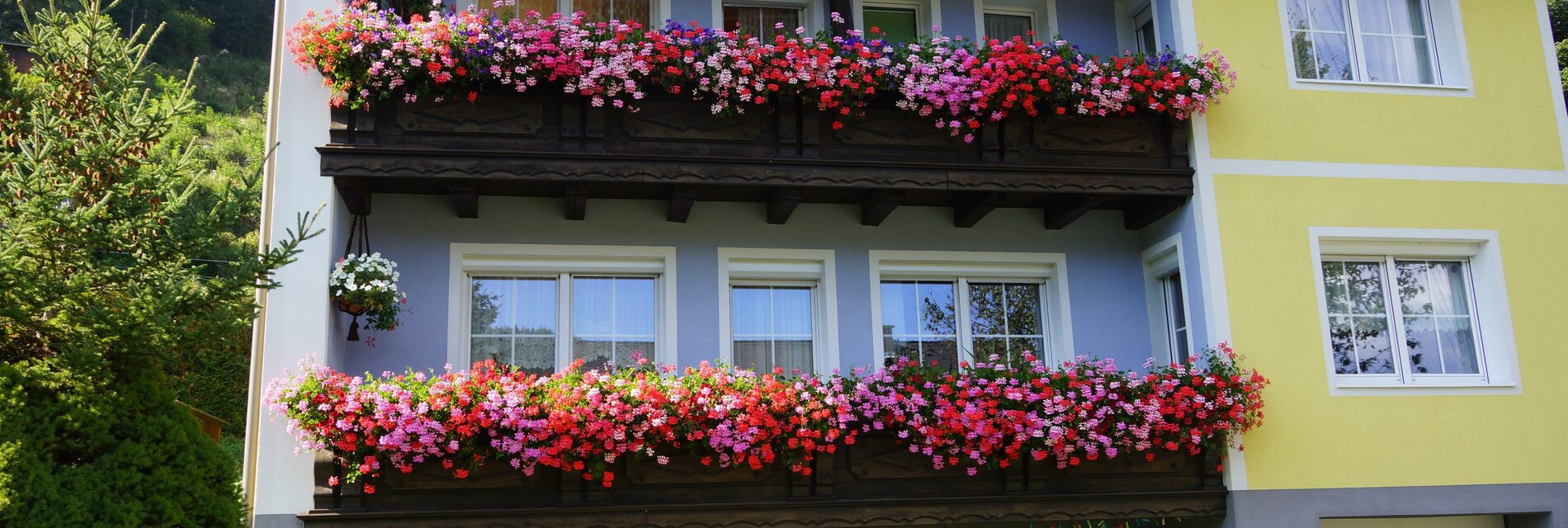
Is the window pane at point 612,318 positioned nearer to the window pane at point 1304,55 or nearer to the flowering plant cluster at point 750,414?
the flowering plant cluster at point 750,414

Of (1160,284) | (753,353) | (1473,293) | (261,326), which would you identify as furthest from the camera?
(1160,284)

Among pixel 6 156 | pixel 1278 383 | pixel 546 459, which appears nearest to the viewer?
pixel 6 156

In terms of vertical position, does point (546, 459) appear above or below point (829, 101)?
below

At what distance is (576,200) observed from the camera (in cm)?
909

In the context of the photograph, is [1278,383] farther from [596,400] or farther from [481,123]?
[481,123]

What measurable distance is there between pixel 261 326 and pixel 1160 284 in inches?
271

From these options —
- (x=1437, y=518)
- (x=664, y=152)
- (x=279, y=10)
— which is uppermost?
(x=279, y=10)

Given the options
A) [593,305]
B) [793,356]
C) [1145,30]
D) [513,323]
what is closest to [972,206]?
[793,356]

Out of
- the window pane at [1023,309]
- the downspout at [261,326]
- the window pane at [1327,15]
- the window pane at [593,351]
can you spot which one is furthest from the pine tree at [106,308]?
the window pane at [1327,15]

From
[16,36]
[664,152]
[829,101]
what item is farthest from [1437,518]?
[16,36]

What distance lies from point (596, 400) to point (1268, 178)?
5.42 m

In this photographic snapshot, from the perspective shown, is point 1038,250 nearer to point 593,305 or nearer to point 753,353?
point 753,353

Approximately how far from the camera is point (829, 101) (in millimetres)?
8852

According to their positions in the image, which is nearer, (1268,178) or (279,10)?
(279,10)
